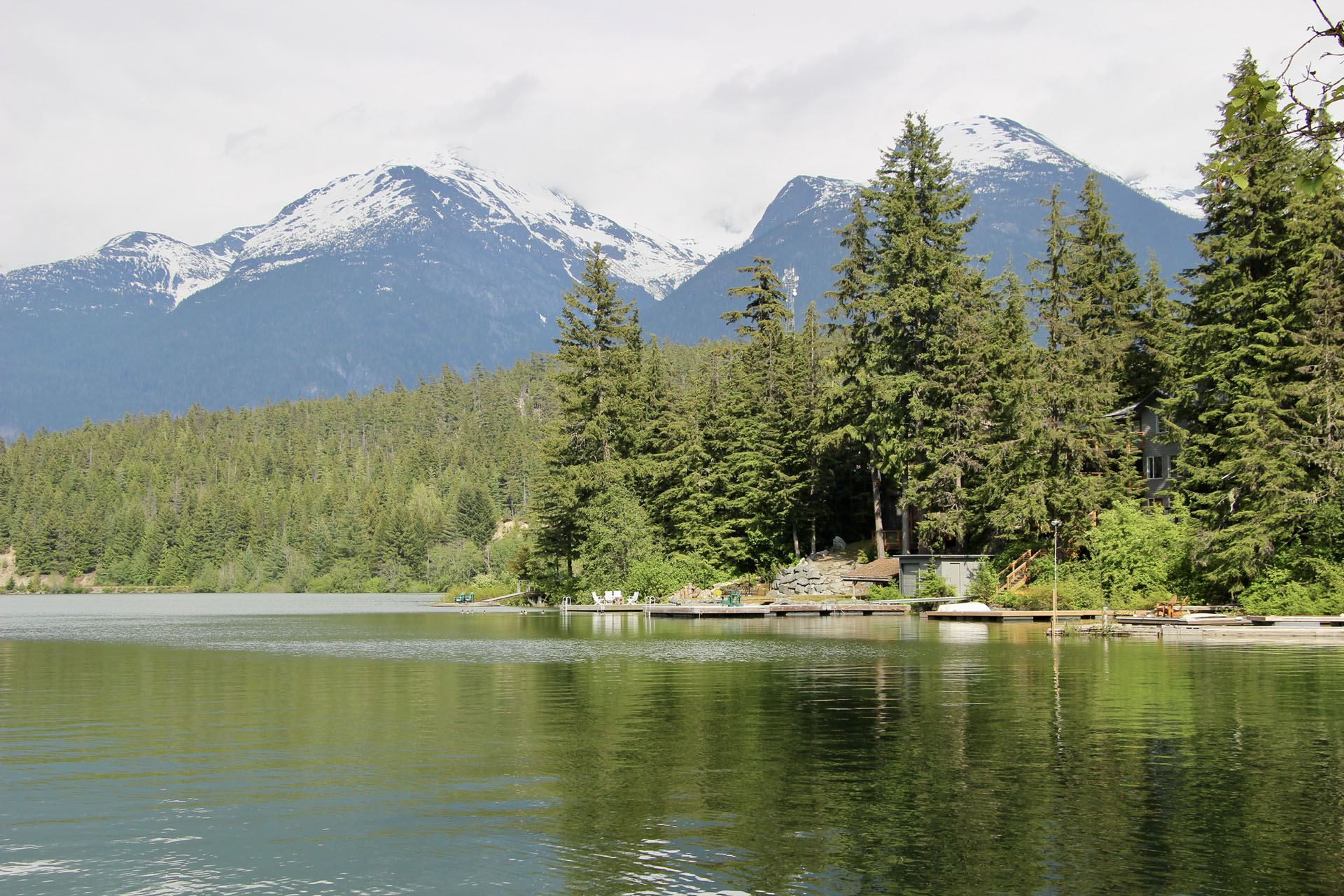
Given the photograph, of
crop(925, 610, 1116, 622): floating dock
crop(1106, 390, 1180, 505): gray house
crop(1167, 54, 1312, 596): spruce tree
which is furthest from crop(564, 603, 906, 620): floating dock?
crop(1167, 54, 1312, 596): spruce tree

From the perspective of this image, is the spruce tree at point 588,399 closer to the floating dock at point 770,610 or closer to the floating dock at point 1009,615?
the floating dock at point 770,610

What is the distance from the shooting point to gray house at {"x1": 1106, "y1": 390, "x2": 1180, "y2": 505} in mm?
62406

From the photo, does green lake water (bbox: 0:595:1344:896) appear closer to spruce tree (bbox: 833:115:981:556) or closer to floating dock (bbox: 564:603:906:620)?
floating dock (bbox: 564:603:906:620)

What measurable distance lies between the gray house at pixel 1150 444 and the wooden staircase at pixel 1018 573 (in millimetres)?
8732

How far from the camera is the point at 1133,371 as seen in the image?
6762 centimetres

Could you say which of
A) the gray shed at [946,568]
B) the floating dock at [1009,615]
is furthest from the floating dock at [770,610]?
the floating dock at [1009,615]

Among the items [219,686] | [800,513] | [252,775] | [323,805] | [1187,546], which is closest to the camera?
[323,805]

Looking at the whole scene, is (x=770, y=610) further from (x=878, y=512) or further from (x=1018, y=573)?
(x=1018, y=573)

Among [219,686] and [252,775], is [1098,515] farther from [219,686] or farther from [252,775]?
[252,775]

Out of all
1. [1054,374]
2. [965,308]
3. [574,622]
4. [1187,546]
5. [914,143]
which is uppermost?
[914,143]

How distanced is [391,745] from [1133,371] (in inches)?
2310

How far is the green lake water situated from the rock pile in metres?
33.5

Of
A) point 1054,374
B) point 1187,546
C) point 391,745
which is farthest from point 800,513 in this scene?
point 391,745

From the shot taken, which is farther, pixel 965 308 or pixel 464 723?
pixel 965 308
